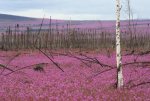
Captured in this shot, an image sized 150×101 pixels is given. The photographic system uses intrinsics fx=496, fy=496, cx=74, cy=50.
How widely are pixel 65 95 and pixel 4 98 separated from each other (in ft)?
7.17

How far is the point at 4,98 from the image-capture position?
645 inches

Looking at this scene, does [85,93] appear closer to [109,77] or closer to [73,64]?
[109,77]

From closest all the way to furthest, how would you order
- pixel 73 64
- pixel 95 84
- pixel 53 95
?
pixel 53 95, pixel 95 84, pixel 73 64

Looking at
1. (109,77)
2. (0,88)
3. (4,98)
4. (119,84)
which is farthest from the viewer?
(109,77)

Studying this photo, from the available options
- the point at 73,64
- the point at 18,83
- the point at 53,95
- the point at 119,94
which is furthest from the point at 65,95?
the point at 73,64

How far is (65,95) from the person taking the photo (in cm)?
1727

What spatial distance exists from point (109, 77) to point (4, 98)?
10.4 m

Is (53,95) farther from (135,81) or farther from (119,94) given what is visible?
(135,81)

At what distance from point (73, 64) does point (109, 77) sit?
487 inches

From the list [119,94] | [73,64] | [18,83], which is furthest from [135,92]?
[73,64]

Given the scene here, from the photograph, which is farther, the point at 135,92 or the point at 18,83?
the point at 18,83

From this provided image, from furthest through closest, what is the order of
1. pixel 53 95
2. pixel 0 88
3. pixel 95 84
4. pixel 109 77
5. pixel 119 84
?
pixel 109 77
pixel 95 84
pixel 0 88
pixel 119 84
pixel 53 95

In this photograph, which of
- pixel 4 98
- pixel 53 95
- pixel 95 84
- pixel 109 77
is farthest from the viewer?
pixel 109 77

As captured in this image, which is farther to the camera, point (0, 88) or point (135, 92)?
point (0, 88)
